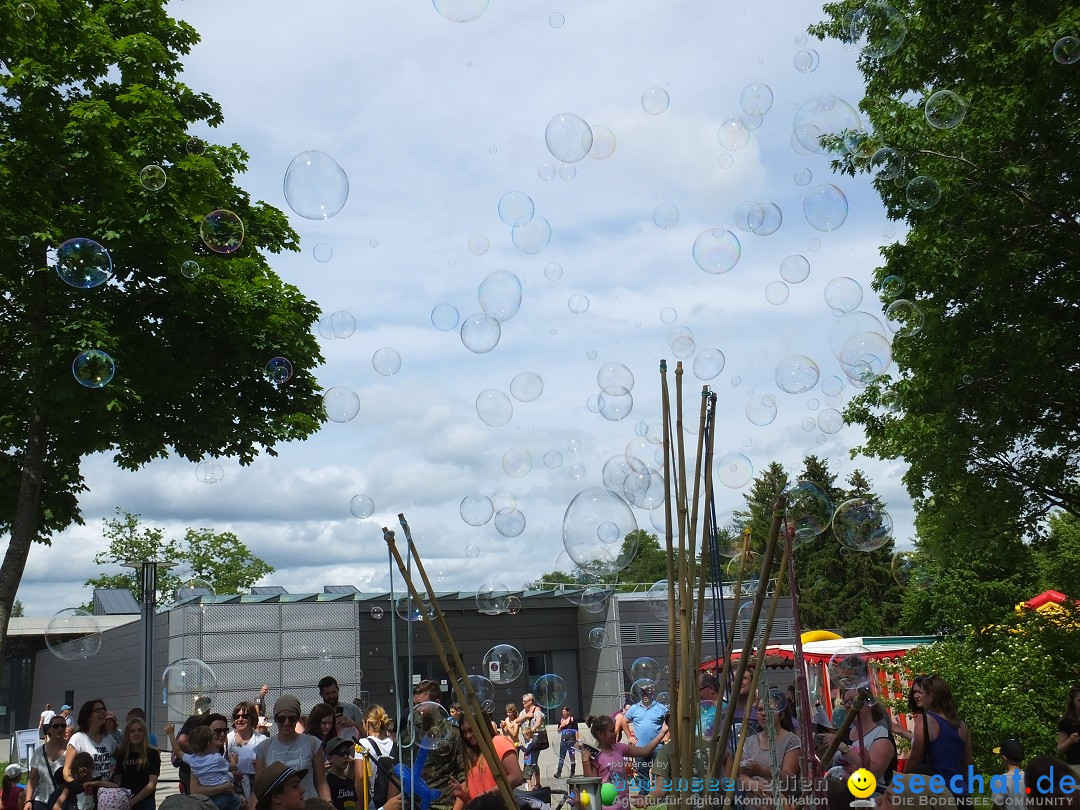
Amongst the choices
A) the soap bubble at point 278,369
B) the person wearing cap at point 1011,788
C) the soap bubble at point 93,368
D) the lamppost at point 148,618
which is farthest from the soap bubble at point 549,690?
the person wearing cap at point 1011,788

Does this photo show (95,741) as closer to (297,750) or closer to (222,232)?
(297,750)

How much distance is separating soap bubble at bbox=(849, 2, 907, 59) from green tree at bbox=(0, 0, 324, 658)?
28.7 ft

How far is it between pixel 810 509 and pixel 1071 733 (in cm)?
348

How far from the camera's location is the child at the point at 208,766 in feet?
25.2

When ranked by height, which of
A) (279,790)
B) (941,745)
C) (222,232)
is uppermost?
(222,232)

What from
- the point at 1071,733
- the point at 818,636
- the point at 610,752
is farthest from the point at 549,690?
the point at 818,636

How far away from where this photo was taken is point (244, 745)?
9016 millimetres

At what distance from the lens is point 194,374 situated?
13891 millimetres

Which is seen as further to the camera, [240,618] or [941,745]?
[240,618]

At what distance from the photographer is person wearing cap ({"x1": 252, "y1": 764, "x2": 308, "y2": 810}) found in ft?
16.0

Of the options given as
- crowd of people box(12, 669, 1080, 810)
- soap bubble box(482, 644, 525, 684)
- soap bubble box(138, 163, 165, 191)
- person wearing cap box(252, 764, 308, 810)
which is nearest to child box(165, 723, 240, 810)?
crowd of people box(12, 669, 1080, 810)

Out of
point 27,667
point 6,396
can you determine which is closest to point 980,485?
point 6,396

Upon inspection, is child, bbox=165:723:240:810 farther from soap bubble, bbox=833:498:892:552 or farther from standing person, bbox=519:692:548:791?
standing person, bbox=519:692:548:791

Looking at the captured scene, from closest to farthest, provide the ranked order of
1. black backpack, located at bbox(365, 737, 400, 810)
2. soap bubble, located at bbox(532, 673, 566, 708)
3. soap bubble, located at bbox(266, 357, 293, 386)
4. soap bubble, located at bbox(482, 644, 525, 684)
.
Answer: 1. black backpack, located at bbox(365, 737, 400, 810)
2. soap bubble, located at bbox(532, 673, 566, 708)
3. soap bubble, located at bbox(482, 644, 525, 684)
4. soap bubble, located at bbox(266, 357, 293, 386)
